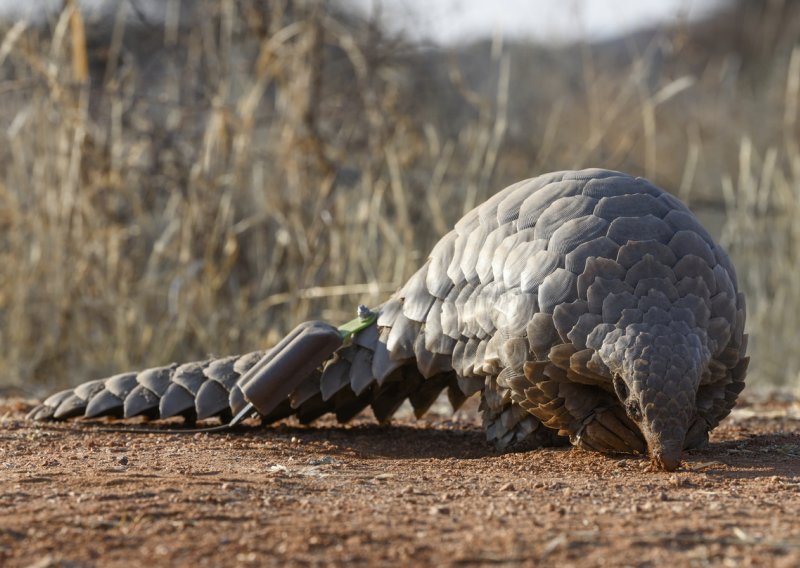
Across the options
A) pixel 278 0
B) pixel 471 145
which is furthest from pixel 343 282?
pixel 278 0

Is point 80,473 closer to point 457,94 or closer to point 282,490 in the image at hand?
point 282,490

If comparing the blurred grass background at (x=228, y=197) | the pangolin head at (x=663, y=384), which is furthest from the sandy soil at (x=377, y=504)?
the blurred grass background at (x=228, y=197)

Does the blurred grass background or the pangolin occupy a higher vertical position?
the blurred grass background

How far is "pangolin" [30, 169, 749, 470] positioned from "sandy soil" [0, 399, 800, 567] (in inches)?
7.1

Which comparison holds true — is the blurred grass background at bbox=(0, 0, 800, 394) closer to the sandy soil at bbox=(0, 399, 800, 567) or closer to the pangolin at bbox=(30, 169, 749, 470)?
the pangolin at bbox=(30, 169, 749, 470)

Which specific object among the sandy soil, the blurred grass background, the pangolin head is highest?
the blurred grass background

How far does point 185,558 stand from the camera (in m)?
2.16

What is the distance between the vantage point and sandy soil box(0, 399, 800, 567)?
7.20ft

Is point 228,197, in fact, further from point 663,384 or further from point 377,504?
point 377,504

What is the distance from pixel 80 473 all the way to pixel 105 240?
3713 millimetres

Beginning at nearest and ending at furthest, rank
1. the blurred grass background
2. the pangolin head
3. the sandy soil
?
the sandy soil < the pangolin head < the blurred grass background

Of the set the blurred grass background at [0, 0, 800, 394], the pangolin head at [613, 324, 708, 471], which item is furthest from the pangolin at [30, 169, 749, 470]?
the blurred grass background at [0, 0, 800, 394]

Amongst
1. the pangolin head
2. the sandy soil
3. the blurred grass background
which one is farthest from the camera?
the blurred grass background

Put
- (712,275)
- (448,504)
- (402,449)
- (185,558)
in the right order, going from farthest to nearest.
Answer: (402,449)
(712,275)
(448,504)
(185,558)
